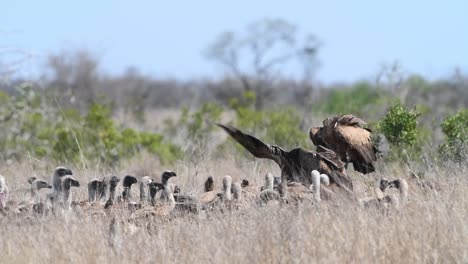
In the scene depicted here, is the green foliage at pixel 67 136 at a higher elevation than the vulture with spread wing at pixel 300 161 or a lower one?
higher

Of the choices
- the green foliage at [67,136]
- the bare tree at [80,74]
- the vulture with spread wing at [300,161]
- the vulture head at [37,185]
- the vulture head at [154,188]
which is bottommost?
the vulture head at [154,188]

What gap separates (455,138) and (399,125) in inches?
Answer: 34.4

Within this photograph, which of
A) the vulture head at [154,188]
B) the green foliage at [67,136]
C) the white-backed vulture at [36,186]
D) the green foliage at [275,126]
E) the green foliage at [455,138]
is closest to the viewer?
the vulture head at [154,188]

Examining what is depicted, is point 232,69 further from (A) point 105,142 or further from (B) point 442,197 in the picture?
(B) point 442,197

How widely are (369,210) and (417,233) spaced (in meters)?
0.87

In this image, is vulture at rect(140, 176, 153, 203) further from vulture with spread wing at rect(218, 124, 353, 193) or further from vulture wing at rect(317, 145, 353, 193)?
vulture wing at rect(317, 145, 353, 193)

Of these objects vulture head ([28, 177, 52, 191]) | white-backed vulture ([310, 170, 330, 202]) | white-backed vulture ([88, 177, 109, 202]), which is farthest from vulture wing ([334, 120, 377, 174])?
vulture head ([28, 177, 52, 191])

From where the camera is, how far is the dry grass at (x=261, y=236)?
763 centimetres

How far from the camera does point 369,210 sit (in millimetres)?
8727

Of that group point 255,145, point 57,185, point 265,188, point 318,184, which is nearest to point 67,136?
point 57,185

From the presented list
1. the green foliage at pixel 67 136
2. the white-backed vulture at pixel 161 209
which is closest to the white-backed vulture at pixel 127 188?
the white-backed vulture at pixel 161 209

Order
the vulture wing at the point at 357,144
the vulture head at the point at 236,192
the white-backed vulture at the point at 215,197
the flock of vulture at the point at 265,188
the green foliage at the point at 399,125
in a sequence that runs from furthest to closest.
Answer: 1. the green foliage at the point at 399,125
2. the vulture wing at the point at 357,144
3. the vulture head at the point at 236,192
4. the white-backed vulture at the point at 215,197
5. the flock of vulture at the point at 265,188

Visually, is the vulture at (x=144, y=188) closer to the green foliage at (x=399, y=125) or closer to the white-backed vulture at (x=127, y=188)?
the white-backed vulture at (x=127, y=188)

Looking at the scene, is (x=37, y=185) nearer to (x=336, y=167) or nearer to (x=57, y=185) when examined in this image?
(x=57, y=185)
